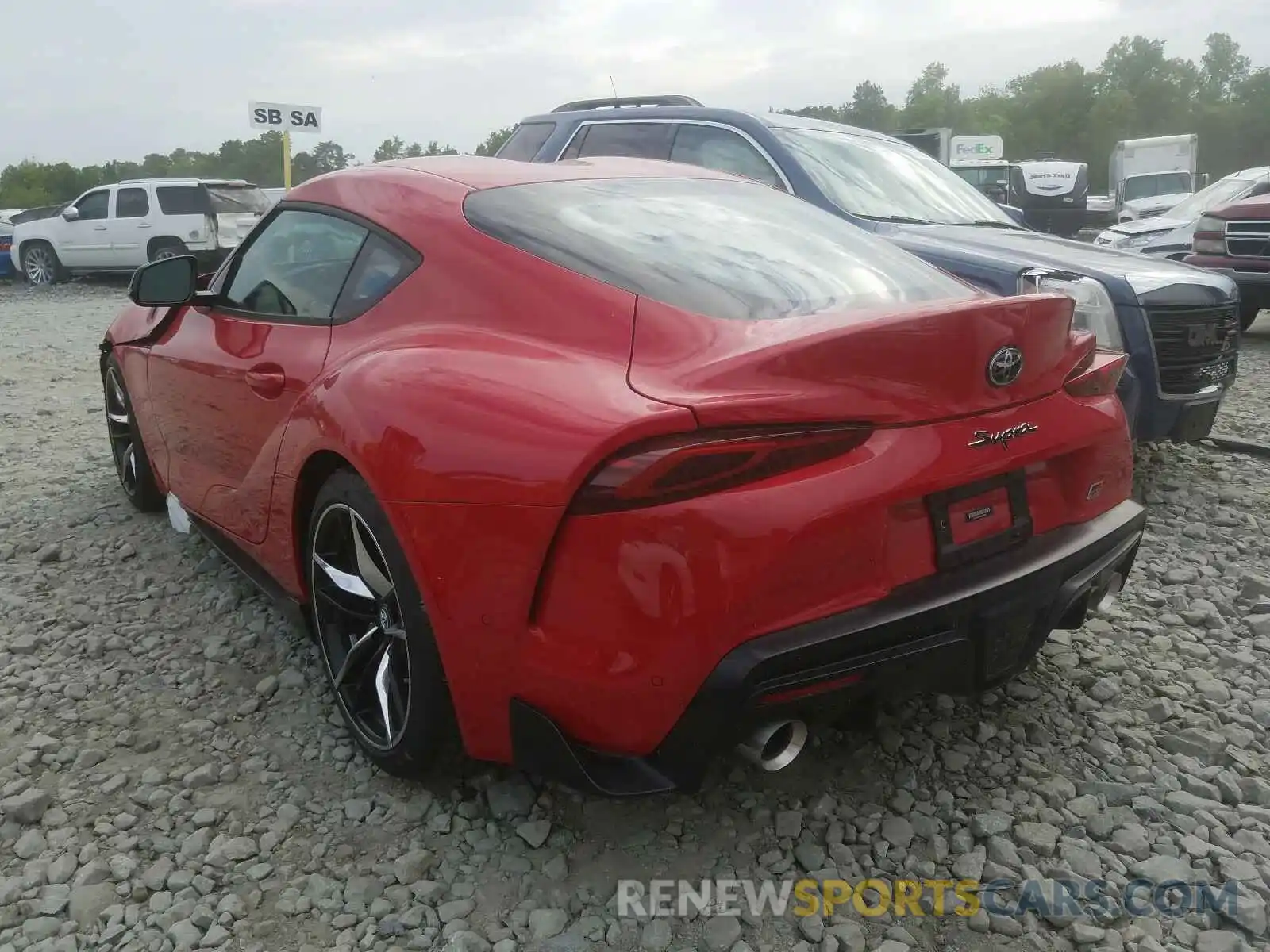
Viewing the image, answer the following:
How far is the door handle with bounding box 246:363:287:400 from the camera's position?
2.80 metres

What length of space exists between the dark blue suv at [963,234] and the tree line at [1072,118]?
40.7 meters

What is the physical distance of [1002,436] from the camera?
213cm

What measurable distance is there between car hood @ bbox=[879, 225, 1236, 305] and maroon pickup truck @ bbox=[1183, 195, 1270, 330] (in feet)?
13.2

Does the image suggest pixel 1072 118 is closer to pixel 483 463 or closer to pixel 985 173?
pixel 985 173

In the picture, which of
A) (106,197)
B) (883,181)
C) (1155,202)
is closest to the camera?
(883,181)

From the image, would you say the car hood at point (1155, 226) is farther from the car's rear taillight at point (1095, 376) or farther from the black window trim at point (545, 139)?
the car's rear taillight at point (1095, 376)

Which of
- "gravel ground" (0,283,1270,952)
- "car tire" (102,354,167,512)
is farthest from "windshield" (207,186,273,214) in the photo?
"gravel ground" (0,283,1270,952)

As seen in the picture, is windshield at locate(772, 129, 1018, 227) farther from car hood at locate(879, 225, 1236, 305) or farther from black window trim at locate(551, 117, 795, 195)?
car hood at locate(879, 225, 1236, 305)

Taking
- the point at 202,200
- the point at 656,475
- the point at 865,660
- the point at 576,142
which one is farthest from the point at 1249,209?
the point at 202,200

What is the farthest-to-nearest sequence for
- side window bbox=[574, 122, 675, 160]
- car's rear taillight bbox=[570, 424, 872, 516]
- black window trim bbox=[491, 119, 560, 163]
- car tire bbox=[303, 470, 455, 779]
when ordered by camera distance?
black window trim bbox=[491, 119, 560, 163] < side window bbox=[574, 122, 675, 160] < car tire bbox=[303, 470, 455, 779] < car's rear taillight bbox=[570, 424, 872, 516]

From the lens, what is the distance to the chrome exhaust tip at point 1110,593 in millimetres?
A: 2553

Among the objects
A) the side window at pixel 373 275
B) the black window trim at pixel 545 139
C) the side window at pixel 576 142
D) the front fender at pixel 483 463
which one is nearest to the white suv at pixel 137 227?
the black window trim at pixel 545 139

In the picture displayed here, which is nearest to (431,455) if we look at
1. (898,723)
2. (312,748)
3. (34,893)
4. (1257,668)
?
(312,748)

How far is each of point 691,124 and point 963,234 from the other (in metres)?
1.76
